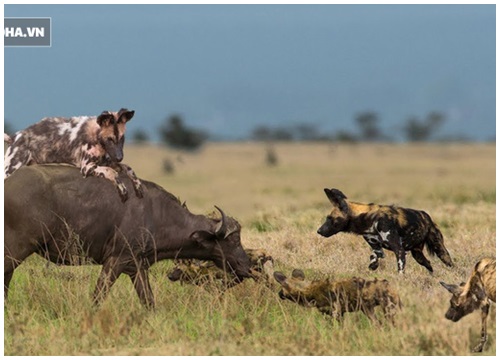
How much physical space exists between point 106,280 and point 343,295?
2444 millimetres

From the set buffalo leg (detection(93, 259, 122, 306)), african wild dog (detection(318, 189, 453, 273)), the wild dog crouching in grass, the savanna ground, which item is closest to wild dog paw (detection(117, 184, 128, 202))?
buffalo leg (detection(93, 259, 122, 306))

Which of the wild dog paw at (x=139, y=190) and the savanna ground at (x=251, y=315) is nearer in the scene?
the savanna ground at (x=251, y=315)

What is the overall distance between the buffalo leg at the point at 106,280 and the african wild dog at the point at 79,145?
0.71 m

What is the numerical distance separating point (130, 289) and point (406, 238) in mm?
3763

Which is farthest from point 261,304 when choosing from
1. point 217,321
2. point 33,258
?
point 33,258

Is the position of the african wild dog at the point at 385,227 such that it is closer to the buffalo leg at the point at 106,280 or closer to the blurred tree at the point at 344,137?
the buffalo leg at the point at 106,280

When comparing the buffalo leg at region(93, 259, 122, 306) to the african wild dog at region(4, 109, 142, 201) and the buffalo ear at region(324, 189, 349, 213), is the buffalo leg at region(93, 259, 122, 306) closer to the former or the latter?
the african wild dog at region(4, 109, 142, 201)

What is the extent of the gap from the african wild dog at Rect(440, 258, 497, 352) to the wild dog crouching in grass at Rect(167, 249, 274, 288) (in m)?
2.27

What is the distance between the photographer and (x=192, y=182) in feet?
178

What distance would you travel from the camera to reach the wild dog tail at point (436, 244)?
13.6 meters

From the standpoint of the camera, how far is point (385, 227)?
43.4 feet

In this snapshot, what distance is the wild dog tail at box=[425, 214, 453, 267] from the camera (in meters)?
13.6

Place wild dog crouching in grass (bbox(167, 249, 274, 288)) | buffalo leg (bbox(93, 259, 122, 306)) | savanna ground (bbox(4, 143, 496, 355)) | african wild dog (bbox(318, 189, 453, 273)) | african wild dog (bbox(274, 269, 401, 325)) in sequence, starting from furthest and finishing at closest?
african wild dog (bbox(318, 189, 453, 273)) < wild dog crouching in grass (bbox(167, 249, 274, 288)) < buffalo leg (bbox(93, 259, 122, 306)) < african wild dog (bbox(274, 269, 401, 325)) < savanna ground (bbox(4, 143, 496, 355))

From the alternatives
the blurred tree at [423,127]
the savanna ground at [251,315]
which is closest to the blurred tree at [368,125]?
the blurred tree at [423,127]
